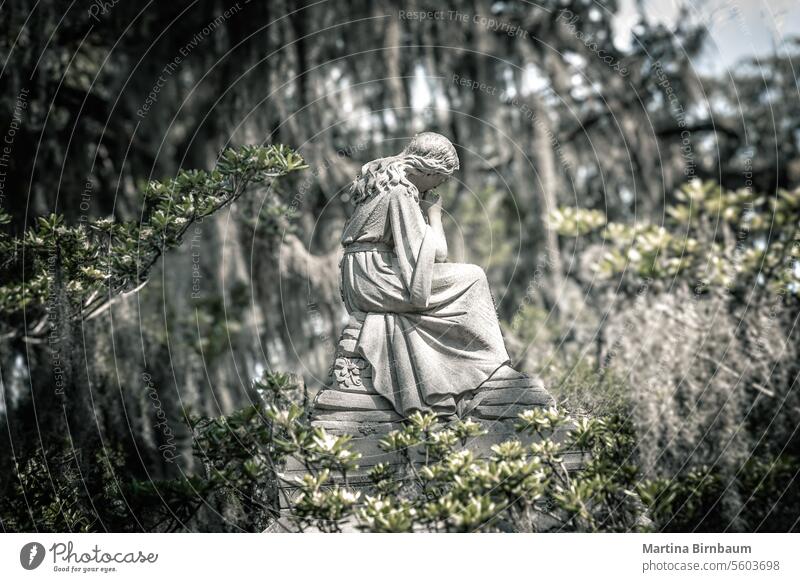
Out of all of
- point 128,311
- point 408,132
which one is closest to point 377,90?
point 408,132

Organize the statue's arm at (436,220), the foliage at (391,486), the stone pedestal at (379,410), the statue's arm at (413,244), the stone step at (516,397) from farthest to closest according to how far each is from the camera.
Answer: the statue's arm at (436,220), the statue's arm at (413,244), the stone step at (516,397), the stone pedestal at (379,410), the foliage at (391,486)

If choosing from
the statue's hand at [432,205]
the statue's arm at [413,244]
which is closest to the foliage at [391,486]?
the statue's arm at [413,244]

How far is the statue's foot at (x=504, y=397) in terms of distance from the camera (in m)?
7.29

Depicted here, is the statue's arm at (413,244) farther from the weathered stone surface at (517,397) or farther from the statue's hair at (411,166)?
the weathered stone surface at (517,397)

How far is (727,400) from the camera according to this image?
421 inches

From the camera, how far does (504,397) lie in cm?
732

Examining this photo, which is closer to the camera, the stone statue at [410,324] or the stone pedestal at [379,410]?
the stone pedestal at [379,410]

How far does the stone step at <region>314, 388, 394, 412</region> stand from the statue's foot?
1.83ft

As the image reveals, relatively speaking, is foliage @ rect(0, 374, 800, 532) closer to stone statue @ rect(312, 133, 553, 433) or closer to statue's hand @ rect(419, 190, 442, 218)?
stone statue @ rect(312, 133, 553, 433)

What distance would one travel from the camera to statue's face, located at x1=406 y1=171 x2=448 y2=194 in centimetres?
791

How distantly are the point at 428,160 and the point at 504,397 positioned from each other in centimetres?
185

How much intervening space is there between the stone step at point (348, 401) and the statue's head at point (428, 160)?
1.66 m

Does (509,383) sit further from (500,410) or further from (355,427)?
(355,427)

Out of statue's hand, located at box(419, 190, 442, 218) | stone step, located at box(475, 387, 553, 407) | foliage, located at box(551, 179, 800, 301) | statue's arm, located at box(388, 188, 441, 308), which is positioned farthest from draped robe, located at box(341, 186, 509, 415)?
foliage, located at box(551, 179, 800, 301)
